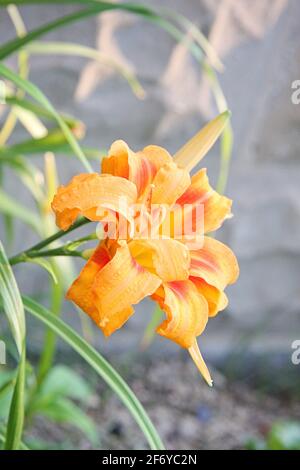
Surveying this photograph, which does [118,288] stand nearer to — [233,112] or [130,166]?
[130,166]

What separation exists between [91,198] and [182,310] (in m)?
0.08

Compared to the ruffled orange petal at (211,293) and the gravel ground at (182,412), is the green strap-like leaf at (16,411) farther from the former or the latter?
the gravel ground at (182,412)

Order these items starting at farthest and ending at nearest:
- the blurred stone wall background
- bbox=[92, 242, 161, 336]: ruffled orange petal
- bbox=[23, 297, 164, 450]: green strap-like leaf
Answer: the blurred stone wall background → bbox=[23, 297, 164, 450]: green strap-like leaf → bbox=[92, 242, 161, 336]: ruffled orange petal

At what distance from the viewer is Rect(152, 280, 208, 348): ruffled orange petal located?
433mm

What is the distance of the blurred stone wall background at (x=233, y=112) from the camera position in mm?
1161

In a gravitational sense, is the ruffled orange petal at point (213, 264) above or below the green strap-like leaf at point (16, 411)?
above

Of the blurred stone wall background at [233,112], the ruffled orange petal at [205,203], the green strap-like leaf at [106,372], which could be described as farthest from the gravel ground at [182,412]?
the ruffled orange petal at [205,203]

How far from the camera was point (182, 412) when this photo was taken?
129cm

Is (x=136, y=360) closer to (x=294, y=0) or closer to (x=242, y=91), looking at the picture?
(x=242, y=91)

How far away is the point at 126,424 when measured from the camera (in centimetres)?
123

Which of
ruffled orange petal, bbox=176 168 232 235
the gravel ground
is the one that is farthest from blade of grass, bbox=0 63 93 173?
the gravel ground

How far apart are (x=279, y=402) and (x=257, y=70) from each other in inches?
21.4

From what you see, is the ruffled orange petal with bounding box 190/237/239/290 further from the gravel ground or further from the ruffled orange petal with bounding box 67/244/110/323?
the gravel ground

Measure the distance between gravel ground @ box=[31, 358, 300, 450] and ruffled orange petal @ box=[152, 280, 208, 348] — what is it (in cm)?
73
